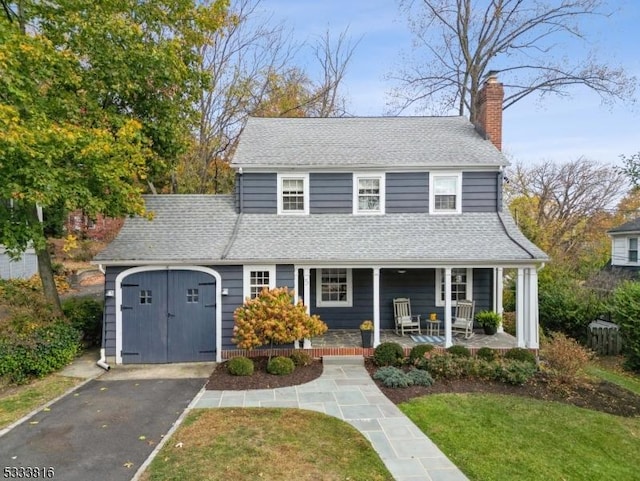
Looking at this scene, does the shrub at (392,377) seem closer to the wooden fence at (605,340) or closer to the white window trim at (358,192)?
the white window trim at (358,192)

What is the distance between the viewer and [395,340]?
437 inches

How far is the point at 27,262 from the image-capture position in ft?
61.0

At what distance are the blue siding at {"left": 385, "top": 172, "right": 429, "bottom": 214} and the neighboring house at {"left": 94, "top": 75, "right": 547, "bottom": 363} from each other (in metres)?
0.03

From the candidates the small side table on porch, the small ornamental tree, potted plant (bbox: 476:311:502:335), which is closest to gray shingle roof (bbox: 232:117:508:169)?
the small ornamental tree

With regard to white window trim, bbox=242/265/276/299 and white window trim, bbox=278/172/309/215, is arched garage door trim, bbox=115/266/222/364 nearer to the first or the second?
white window trim, bbox=242/265/276/299

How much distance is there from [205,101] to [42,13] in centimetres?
1065

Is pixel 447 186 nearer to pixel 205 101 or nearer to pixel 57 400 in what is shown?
pixel 57 400

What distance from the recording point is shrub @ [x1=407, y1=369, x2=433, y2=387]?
8.39 metres

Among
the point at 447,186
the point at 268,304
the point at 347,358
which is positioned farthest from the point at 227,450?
the point at 447,186

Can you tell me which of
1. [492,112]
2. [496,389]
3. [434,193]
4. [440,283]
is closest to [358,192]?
[434,193]

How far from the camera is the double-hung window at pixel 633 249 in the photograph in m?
24.2

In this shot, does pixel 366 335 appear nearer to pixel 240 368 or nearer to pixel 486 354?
pixel 486 354

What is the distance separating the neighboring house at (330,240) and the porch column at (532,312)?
0.03 metres

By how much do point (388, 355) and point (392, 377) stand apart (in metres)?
1.13
